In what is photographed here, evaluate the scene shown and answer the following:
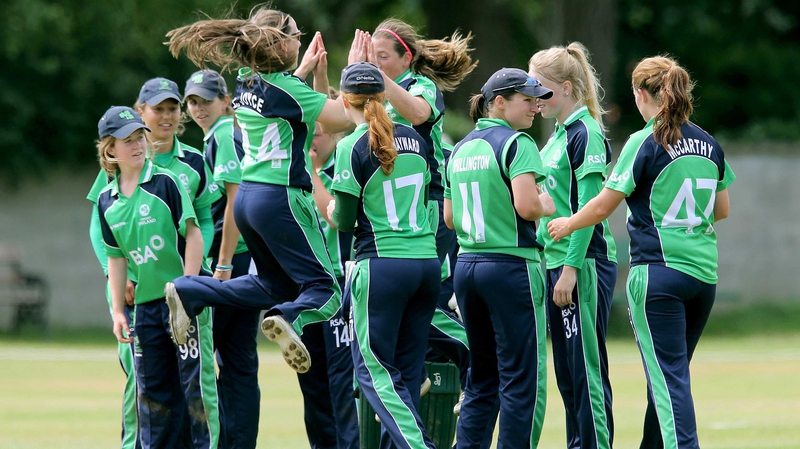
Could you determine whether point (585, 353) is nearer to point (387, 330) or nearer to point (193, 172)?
point (387, 330)

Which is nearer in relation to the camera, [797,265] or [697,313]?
[697,313]

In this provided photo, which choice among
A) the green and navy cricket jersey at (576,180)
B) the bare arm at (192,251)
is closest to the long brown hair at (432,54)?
the green and navy cricket jersey at (576,180)

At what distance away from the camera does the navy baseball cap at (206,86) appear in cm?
765

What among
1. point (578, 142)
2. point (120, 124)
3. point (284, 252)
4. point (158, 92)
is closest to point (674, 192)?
point (578, 142)

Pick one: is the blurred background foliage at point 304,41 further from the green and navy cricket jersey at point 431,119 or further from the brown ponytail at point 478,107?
the brown ponytail at point 478,107

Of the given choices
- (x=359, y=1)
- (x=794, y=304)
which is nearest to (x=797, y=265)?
(x=794, y=304)

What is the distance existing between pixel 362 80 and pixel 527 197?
1.11m

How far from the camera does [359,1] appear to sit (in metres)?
22.9

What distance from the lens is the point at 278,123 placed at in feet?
20.7

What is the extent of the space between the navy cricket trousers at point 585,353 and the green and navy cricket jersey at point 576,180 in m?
0.12

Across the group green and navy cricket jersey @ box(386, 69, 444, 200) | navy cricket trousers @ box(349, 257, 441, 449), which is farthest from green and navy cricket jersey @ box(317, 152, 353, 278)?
navy cricket trousers @ box(349, 257, 441, 449)

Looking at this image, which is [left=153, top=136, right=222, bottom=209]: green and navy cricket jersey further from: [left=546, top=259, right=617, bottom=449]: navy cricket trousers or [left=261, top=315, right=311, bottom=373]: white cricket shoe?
[left=546, top=259, right=617, bottom=449]: navy cricket trousers

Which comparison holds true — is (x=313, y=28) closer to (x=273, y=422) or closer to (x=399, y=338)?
(x=273, y=422)

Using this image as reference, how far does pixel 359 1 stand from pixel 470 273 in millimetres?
17627
